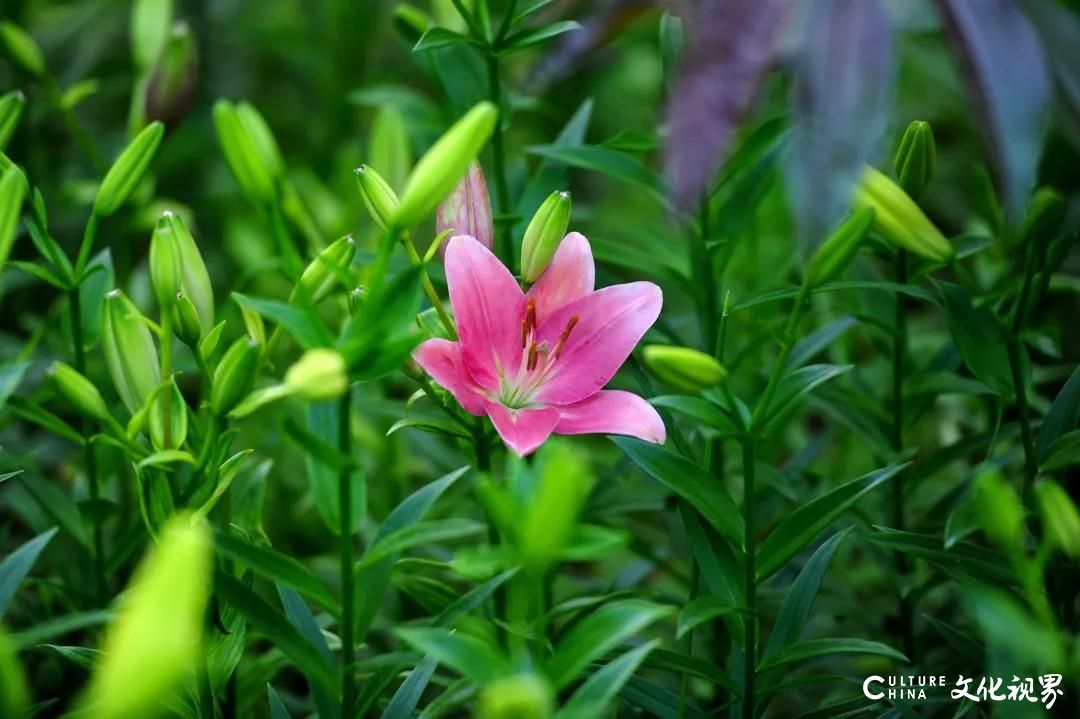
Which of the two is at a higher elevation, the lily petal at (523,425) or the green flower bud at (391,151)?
the green flower bud at (391,151)

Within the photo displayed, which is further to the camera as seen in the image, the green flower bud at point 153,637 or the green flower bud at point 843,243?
the green flower bud at point 843,243

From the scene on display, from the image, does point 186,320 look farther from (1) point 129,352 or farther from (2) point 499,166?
(2) point 499,166

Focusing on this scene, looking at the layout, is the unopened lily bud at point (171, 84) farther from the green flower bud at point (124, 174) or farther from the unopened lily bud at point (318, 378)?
the unopened lily bud at point (318, 378)

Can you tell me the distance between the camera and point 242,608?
18.5 inches

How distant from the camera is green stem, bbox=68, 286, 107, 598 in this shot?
59 centimetres

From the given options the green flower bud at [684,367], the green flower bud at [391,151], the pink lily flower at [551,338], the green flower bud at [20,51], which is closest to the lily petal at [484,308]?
the pink lily flower at [551,338]

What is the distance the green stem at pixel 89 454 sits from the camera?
0.59 metres

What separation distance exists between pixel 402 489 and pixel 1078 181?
720 mm

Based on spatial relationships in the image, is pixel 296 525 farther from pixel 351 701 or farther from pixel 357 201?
pixel 351 701

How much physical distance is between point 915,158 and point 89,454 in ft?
1.65

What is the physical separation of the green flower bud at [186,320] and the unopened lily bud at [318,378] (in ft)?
0.46

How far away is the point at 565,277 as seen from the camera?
56 centimetres

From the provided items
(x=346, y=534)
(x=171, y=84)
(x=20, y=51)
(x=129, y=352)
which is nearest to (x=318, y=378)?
(x=346, y=534)

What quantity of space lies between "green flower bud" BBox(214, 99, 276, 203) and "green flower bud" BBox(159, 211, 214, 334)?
0.16 ft
